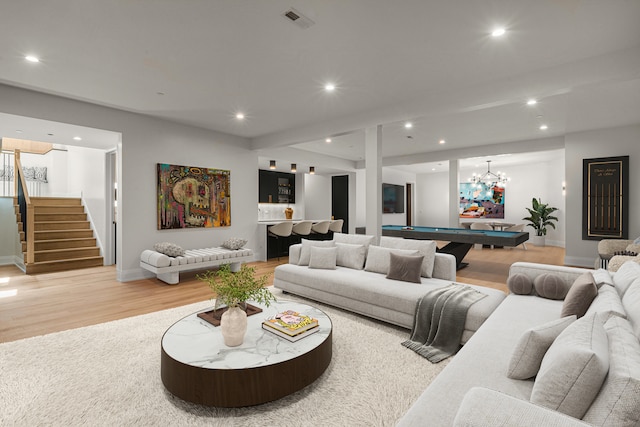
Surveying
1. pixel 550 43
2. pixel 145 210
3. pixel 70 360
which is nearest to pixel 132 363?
pixel 70 360

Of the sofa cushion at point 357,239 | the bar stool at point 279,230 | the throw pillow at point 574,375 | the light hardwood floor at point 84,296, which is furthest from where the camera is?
the bar stool at point 279,230

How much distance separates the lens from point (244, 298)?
2.16m

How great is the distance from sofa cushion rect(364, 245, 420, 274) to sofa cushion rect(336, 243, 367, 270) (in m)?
0.13

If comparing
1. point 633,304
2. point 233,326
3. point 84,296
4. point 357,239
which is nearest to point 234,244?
point 84,296

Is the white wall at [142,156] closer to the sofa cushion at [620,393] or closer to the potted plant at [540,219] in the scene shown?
the sofa cushion at [620,393]

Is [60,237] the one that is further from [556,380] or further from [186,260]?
[556,380]

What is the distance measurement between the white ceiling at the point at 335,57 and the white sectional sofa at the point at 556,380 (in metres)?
2.24

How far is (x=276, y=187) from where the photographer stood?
980cm

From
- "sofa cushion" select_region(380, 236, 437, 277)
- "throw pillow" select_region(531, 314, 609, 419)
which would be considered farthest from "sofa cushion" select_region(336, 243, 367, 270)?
"throw pillow" select_region(531, 314, 609, 419)

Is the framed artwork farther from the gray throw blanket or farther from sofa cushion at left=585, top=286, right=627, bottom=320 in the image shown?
sofa cushion at left=585, top=286, right=627, bottom=320

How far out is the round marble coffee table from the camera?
1906mm

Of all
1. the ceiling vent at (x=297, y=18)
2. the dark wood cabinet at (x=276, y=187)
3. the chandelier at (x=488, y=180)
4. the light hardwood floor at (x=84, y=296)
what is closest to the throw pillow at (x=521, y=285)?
the light hardwood floor at (x=84, y=296)

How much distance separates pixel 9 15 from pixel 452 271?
187 inches

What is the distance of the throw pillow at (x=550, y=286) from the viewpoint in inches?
109
